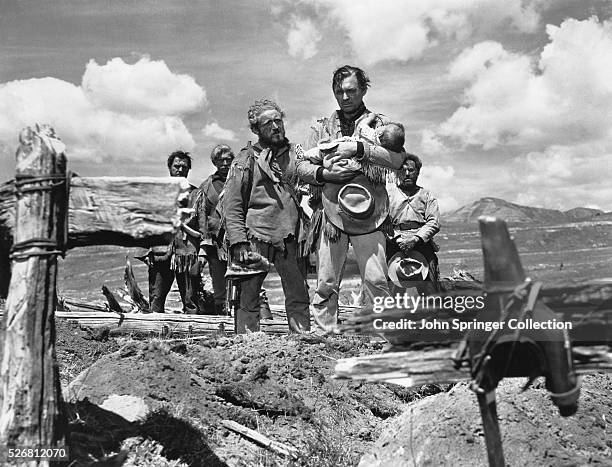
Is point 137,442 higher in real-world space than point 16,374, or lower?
lower

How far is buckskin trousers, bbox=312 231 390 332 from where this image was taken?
5.72m

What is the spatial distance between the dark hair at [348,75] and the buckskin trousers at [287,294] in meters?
1.44

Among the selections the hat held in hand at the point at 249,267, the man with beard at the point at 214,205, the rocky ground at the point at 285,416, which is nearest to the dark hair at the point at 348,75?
the hat held in hand at the point at 249,267

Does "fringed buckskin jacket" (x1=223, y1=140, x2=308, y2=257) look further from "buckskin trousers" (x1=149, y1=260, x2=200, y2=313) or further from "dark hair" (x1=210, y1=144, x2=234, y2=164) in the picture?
"buckskin trousers" (x1=149, y1=260, x2=200, y2=313)

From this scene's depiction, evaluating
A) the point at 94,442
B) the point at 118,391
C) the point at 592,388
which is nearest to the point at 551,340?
the point at 592,388

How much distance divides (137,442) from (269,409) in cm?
109

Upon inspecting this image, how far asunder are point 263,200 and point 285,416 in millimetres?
2171

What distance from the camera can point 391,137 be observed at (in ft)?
18.3

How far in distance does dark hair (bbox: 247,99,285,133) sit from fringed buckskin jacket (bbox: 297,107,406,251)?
389mm

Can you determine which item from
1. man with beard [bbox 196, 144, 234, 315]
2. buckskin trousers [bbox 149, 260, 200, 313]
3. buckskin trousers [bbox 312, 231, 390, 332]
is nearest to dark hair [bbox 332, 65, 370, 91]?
buckskin trousers [bbox 312, 231, 390, 332]

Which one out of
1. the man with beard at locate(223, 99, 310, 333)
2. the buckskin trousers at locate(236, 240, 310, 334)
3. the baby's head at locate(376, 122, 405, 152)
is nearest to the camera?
the baby's head at locate(376, 122, 405, 152)

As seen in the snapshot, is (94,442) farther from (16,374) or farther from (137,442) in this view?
(16,374)

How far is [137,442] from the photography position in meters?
3.61

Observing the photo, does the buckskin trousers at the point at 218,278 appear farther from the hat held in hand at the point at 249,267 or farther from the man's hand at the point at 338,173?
the man's hand at the point at 338,173
